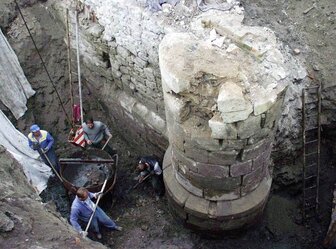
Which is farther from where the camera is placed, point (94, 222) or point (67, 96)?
point (67, 96)

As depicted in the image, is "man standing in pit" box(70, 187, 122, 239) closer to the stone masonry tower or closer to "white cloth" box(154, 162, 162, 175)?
"white cloth" box(154, 162, 162, 175)

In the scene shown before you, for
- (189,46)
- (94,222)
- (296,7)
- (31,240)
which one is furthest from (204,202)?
(296,7)

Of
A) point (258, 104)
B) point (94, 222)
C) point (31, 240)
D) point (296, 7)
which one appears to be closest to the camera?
point (31, 240)

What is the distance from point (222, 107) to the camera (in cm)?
470

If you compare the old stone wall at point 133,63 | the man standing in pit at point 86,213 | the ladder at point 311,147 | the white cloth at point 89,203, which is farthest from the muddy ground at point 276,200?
the white cloth at point 89,203

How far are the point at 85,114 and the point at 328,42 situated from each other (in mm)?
4599

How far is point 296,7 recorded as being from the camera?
276 inches

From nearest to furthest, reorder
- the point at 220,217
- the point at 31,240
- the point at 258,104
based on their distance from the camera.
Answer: the point at 31,240
the point at 258,104
the point at 220,217

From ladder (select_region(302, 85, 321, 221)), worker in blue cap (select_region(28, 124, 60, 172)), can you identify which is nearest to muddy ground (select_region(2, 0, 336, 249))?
ladder (select_region(302, 85, 321, 221))

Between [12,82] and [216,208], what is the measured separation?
4.43m

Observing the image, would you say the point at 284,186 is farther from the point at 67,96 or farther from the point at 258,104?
the point at 67,96

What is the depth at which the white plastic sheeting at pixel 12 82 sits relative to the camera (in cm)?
792

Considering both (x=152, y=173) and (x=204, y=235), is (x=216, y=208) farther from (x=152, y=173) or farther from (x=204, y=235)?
(x=152, y=173)

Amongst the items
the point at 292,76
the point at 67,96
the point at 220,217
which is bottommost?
the point at 220,217
